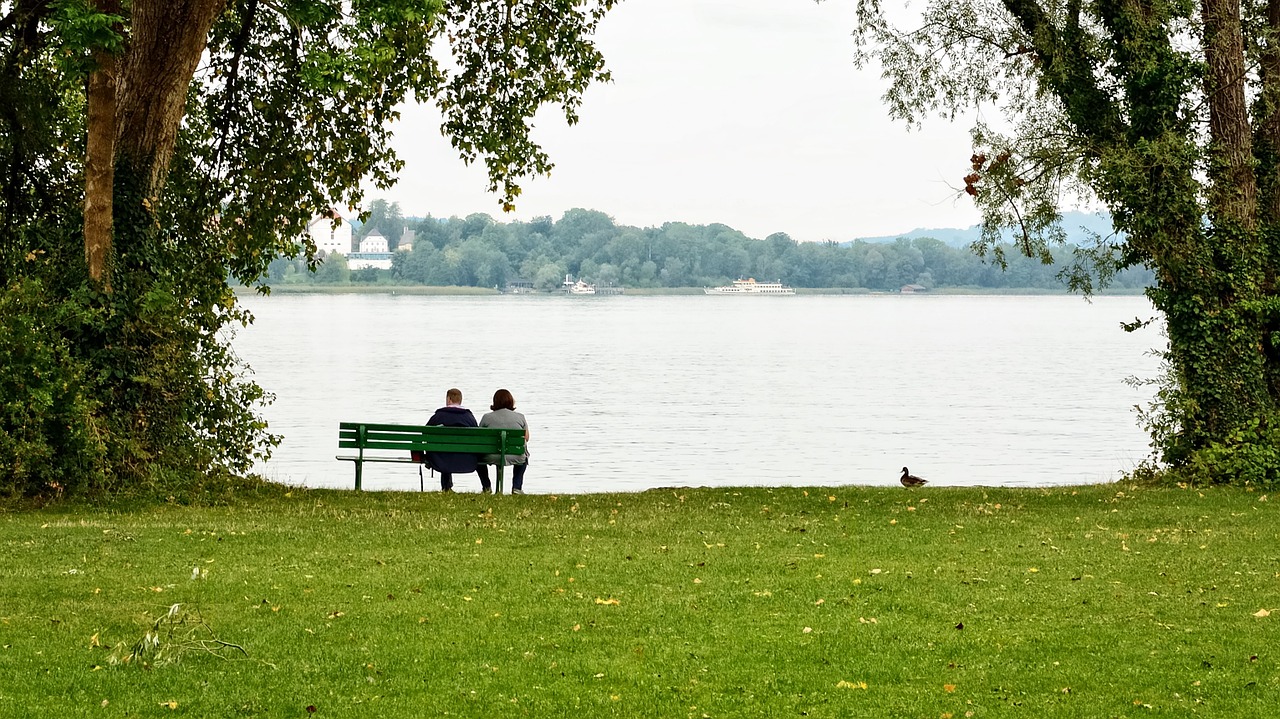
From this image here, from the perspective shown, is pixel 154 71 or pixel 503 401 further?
pixel 503 401

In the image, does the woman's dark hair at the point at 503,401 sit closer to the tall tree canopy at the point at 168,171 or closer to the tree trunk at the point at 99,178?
the tall tree canopy at the point at 168,171

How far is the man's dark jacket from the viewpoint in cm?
1677

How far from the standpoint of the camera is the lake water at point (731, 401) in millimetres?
30109

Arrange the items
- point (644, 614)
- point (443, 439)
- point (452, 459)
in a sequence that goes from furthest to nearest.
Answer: point (452, 459)
point (443, 439)
point (644, 614)

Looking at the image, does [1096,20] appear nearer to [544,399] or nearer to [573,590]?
[573,590]

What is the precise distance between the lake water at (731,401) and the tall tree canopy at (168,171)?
804cm

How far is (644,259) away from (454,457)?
150 meters

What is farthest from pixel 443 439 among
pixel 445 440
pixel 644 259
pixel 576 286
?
pixel 576 286

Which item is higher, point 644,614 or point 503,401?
point 503,401

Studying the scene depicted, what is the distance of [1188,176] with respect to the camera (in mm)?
16719

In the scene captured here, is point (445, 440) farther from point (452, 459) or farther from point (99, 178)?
point (99, 178)

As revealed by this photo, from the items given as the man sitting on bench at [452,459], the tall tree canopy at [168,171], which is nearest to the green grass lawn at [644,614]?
the tall tree canopy at [168,171]

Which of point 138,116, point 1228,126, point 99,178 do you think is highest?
point 1228,126

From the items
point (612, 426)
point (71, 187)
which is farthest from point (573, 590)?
point (612, 426)
